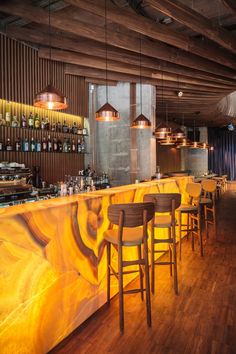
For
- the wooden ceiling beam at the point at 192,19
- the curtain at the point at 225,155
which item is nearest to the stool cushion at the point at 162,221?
the wooden ceiling beam at the point at 192,19

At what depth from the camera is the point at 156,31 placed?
418cm

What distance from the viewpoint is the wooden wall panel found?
14.2m

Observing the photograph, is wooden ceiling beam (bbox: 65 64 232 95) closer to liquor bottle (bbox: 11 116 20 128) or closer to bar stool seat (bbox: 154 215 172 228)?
liquor bottle (bbox: 11 116 20 128)

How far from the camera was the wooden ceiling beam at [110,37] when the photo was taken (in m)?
3.58

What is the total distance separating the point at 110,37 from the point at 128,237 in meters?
3.23

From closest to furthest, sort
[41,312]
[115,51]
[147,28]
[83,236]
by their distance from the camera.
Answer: [41,312] → [83,236] → [147,28] → [115,51]

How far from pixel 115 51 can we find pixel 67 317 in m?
4.50

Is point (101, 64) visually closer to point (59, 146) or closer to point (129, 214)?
point (59, 146)

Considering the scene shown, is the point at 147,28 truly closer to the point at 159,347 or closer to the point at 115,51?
the point at 115,51

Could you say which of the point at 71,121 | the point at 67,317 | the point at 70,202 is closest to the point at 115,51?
the point at 71,121

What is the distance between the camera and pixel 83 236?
2553 mm

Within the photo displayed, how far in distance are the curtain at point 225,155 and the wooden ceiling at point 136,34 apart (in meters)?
12.8

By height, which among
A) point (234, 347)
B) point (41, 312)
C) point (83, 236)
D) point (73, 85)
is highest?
point (73, 85)

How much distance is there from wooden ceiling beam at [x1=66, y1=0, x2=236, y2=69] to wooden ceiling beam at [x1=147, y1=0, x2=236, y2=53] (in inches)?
2.7
